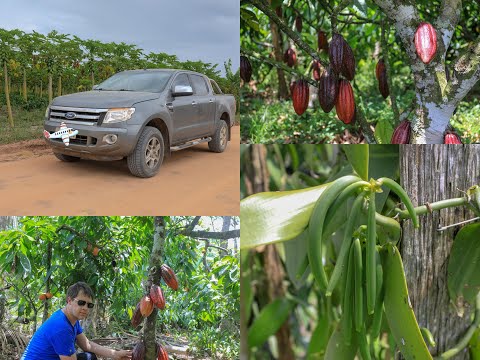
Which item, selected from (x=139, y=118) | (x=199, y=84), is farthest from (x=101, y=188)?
(x=199, y=84)

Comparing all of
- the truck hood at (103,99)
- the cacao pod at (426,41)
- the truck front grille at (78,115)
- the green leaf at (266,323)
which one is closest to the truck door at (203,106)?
the truck hood at (103,99)

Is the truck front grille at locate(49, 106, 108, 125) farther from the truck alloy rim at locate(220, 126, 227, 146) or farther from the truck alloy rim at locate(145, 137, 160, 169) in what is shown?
the truck alloy rim at locate(220, 126, 227, 146)

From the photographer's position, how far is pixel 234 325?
5.52 ft

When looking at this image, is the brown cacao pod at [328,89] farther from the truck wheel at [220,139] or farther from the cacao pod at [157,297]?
the cacao pod at [157,297]

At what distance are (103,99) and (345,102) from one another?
2.63 feet

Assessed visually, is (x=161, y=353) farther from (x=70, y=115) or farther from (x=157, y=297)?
(x=70, y=115)

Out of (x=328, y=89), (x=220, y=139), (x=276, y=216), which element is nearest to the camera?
(x=276, y=216)

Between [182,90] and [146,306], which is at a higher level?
[182,90]

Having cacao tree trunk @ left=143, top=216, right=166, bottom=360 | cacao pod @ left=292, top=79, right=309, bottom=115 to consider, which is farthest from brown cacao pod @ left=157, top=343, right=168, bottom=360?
cacao pod @ left=292, top=79, right=309, bottom=115

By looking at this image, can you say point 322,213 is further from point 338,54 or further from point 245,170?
point 338,54

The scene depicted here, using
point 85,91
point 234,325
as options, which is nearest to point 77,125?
point 85,91

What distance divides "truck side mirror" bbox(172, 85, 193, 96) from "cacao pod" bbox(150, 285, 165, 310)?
0.64 m

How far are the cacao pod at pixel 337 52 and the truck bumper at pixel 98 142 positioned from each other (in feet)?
2.40

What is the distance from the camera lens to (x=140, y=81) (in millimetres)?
1642
